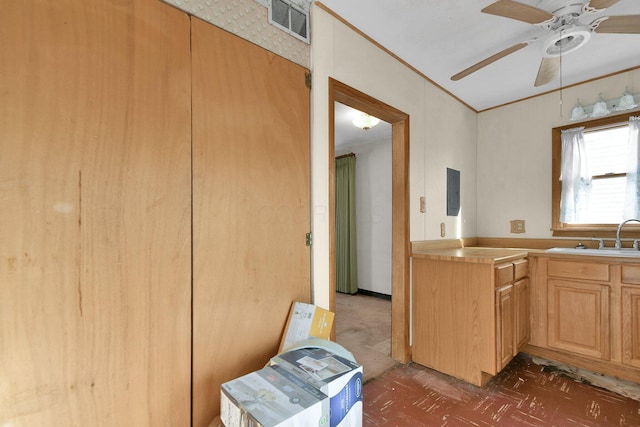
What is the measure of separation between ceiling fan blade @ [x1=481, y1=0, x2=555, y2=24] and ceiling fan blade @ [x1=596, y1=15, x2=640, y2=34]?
30 cm

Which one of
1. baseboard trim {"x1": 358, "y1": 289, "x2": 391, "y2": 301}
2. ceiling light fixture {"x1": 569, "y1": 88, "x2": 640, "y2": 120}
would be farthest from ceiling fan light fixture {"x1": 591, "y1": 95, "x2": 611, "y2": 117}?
baseboard trim {"x1": 358, "y1": 289, "x2": 391, "y2": 301}

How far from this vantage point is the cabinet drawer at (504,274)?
1.94 metres

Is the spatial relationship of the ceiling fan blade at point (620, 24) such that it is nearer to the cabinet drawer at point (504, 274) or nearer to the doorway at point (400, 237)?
the doorway at point (400, 237)

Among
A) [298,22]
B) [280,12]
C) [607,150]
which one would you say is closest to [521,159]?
[607,150]

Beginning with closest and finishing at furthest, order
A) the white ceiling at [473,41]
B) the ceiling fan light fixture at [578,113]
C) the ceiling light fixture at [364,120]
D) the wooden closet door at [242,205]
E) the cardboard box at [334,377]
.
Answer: the cardboard box at [334,377] < the wooden closet door at [242,205] < the white ceiling at [473,41] < the ceiling fan light fixture at [578,113] < the ceiling light fixture at [364,120]

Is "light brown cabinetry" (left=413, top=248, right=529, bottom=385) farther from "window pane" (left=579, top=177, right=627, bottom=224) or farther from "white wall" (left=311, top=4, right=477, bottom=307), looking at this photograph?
"window pane" (left=579, top=177, right=627, bottom=224)

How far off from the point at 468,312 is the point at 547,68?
182cm

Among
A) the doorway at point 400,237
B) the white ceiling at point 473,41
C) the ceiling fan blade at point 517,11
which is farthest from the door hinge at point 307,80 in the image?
the ceiling fan blade at point 517,11

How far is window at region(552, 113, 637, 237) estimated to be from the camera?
2480 millimetres

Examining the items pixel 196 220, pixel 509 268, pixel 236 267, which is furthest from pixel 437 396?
pixel 196 220

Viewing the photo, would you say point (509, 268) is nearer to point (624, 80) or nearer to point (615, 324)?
point (615, 324)

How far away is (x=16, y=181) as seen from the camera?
854 millimetres

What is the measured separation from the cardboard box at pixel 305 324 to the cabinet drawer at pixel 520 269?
1578mm

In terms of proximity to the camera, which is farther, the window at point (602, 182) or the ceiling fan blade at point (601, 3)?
the window at point (602, 182)
